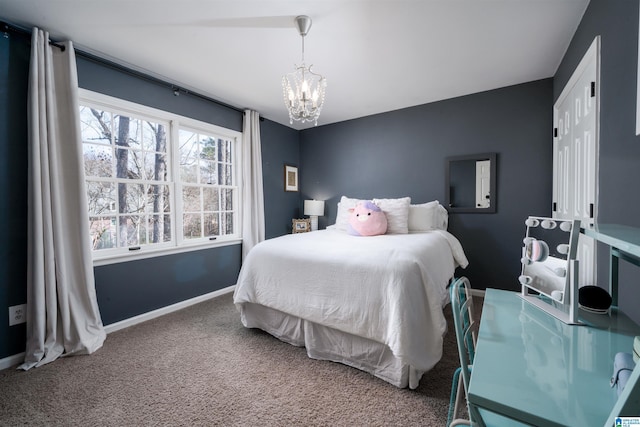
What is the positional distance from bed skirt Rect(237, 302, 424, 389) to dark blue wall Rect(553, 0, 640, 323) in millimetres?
1144

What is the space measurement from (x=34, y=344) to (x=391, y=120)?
4281mm

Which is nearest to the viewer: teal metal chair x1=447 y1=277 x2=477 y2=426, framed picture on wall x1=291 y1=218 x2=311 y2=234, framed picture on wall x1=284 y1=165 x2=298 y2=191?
teal metal chair x1=447 y1=277 x2=477 y2=426

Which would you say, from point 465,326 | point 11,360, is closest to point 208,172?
point 11,360

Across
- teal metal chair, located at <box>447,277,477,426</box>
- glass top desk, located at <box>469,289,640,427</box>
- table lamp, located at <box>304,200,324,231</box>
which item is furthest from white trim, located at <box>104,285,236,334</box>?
glass top desk, located at <box>469,289,640,427</box>

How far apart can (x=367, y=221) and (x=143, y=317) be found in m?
2.46

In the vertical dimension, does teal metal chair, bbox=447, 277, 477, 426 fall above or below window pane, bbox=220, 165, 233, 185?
below

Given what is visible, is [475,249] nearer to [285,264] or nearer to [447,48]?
[447,48]

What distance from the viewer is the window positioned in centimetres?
243

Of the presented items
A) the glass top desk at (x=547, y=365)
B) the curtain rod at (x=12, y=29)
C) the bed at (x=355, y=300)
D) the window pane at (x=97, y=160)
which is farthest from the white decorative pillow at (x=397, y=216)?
the curtain rod at (x=12, y=29)

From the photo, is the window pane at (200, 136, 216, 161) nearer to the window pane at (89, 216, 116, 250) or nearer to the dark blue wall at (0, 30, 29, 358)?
the window pane at (89, 216, 116, 250)

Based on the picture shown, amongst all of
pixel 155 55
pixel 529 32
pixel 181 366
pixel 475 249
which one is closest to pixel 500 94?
pixel 529 32

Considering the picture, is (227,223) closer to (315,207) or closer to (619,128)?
(315,207)

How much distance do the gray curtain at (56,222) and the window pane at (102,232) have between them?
26 cm

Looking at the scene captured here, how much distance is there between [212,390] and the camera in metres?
1.63
